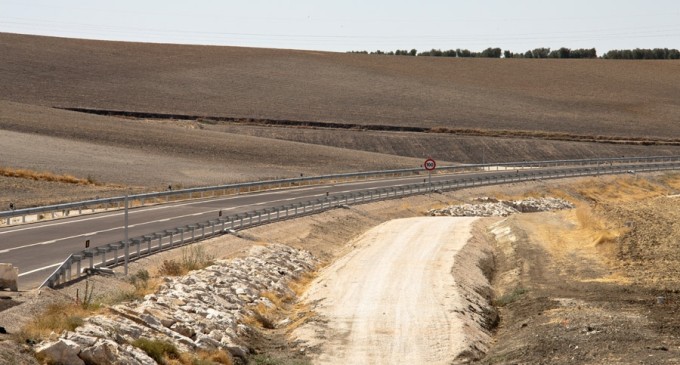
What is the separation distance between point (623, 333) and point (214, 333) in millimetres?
6815

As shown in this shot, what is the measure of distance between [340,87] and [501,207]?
66308mm

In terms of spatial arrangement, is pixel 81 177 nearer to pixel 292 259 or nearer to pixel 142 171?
pixel 142 171

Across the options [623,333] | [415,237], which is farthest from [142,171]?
[623,333]

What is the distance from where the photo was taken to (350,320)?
22.9 meters

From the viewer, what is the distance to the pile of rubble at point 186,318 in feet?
51.1

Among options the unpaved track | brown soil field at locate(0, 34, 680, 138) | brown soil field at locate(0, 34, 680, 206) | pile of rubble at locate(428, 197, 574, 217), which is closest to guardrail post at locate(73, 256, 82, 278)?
the unpaved track

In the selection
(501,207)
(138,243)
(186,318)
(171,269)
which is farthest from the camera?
(501,207)

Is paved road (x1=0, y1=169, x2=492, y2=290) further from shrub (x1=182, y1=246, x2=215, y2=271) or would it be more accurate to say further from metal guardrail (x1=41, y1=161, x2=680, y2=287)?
shrub (x1=182, y1=246, x2=215, y2=271)

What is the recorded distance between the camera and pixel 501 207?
5697 centimetres

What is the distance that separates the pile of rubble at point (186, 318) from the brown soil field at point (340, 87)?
2850 inches

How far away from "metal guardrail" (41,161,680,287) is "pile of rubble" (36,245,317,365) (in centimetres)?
205

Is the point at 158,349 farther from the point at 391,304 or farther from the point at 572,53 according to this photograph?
the point at 572,53

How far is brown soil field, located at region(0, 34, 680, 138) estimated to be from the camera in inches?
4134

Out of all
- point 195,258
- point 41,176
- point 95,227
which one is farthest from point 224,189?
point 195,258
